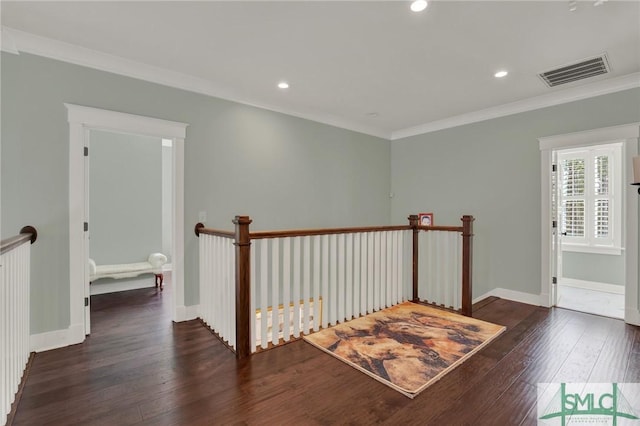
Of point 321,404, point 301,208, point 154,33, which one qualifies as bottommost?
point 321,404

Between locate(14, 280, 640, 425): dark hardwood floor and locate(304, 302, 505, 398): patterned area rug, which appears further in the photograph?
locate(304, 302, 505, 398): patterned area rug

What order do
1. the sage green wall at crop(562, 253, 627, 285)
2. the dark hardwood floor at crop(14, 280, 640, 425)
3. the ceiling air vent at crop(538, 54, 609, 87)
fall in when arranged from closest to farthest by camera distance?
the dark hardwood floor at crop(14, 280, 640, 425), the ceiling air vent at crop(538, 54, 609, 87), the sage green wall at crop(562, 253, 627, 285)

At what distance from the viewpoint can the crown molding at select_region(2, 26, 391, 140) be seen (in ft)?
8.50

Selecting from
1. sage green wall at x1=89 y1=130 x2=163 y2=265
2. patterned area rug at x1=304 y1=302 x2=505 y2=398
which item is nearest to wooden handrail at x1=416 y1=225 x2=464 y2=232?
patterned area rug at x1=304 y1=302 x2=505 y2=398

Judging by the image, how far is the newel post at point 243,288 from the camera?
2508mm

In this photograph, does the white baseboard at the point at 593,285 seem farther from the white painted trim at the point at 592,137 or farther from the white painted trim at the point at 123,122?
the white painted trim at the point at 123,122

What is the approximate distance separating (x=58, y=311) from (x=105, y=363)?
→ 788 millimetres

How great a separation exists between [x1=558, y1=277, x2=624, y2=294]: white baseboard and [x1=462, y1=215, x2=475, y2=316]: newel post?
3.07 meters

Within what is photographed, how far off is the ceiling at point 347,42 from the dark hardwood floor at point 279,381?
8.74 feet

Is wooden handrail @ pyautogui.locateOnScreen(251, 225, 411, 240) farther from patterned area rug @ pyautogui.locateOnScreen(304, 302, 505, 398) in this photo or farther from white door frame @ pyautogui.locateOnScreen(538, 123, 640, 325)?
white door frame @ pyautogui.locateOnScreen(538, 123, 640, 325)

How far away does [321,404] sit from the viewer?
76.9 inches

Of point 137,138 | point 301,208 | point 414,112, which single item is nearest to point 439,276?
point 301,208

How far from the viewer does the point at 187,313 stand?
3453mm

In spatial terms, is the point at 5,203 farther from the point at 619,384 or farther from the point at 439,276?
the point at 619,384
